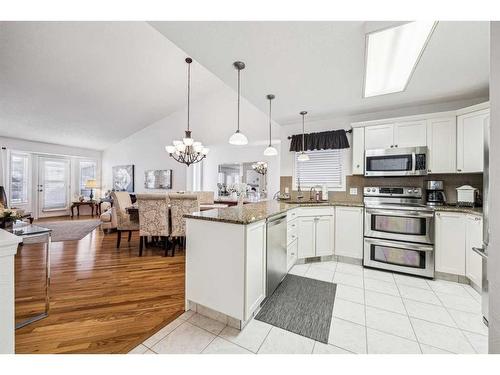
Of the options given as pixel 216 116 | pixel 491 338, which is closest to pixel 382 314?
pixel 491 338

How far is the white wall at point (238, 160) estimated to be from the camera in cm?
604

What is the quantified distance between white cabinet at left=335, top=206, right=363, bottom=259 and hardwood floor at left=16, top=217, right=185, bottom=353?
7.60 feet

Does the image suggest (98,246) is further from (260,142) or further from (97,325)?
(260,142)

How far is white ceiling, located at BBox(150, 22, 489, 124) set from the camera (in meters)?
1.56

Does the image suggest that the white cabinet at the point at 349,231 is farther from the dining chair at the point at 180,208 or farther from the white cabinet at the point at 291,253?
the dining chair at the point at 180,208

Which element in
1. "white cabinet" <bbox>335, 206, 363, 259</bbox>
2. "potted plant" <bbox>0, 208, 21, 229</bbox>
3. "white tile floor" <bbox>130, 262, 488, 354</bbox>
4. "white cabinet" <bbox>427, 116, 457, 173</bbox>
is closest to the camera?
"white tile floor" <bbox>130, 262, 488, 354</bbox>

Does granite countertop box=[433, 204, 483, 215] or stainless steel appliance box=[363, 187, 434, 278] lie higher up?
granite countertop box=[433, 204, 483, 215]

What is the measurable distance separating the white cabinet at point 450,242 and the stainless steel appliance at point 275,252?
1.94 metres

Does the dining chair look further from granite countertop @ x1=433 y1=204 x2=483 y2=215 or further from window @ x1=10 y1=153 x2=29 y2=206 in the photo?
window @ x1=10 y1=153 x2=29 y2=206

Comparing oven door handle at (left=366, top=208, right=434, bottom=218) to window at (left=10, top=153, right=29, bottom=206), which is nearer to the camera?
oven door handle at (left=366, top=208, right=434, bottom=218)

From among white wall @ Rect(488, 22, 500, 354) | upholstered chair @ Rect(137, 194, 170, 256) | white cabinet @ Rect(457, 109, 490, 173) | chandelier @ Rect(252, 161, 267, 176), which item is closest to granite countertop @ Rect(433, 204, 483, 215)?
white cabinet @ Rect(457, 109, 490, 173)

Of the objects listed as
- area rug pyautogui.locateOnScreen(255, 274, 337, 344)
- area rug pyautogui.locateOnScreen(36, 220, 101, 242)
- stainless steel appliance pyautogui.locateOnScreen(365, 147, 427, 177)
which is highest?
stainless steel appliance pyautogui.locateOnScreen(365, 147, 427, 177)
